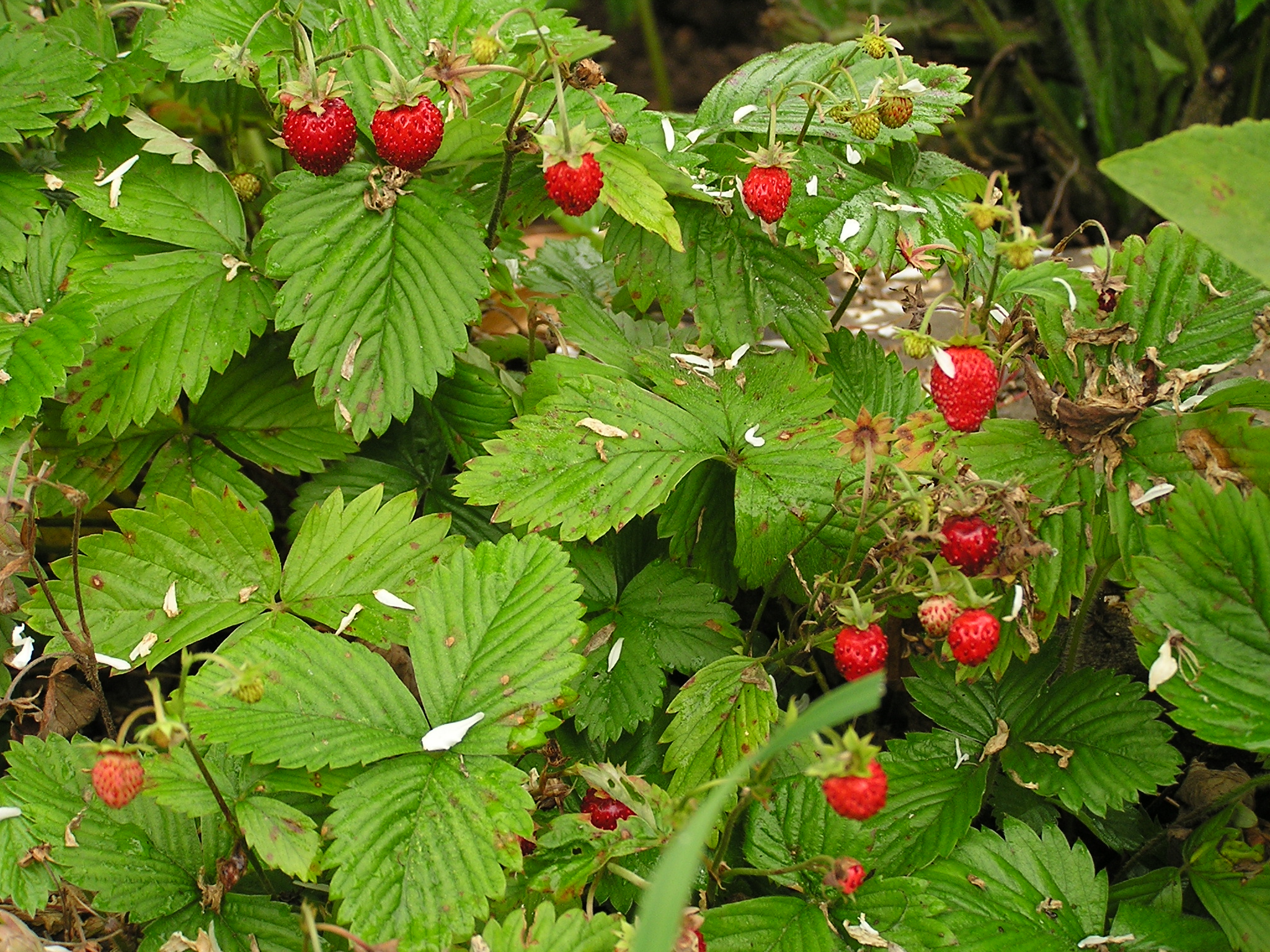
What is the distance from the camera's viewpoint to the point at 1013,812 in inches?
57.7

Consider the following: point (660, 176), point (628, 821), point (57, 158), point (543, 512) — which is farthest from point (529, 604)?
point (57, 158)

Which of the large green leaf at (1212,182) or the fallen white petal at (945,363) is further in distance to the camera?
the fallen white petal at (945,363)

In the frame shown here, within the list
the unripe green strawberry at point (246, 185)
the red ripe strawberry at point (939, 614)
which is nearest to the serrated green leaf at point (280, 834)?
the red ripe strawberry at point (939, 614)

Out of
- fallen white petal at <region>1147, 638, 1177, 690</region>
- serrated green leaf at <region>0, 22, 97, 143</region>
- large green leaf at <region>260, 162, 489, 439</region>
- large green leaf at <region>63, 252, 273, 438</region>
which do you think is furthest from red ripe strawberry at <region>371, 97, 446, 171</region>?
fallen white petal at <region>1147, 638, 1177, 690</region>

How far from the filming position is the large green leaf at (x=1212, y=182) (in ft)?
3.22

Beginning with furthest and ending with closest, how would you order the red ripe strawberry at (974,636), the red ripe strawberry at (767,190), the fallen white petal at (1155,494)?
the red ripe strawberry at (767,190)
the fallen white petal at (1155,494)
the red ripe strawberry at (974,636)

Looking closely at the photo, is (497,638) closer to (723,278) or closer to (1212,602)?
(723,278)

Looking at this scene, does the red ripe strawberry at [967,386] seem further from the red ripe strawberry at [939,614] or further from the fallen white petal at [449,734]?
the fallen white petal at [449,734]

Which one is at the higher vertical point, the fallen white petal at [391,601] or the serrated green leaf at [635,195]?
the serrated green leaf at [635,195]

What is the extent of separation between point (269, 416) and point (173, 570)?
318 mm

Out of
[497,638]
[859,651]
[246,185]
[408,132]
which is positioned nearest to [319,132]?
[408,132]

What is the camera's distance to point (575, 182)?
1.28 meters

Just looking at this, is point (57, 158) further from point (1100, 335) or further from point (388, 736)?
point (1100, 335)

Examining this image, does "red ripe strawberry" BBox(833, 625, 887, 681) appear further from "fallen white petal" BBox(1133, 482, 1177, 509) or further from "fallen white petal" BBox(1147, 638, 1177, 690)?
"fallen white petal" BBox(1133, 482, 1177, 509)
